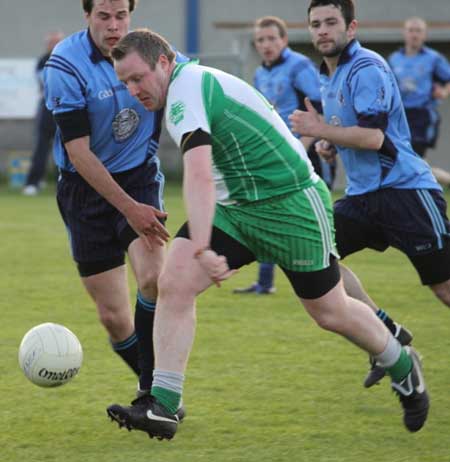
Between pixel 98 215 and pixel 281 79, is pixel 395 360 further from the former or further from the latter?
pixel 281 79

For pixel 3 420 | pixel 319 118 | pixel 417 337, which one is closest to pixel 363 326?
pixel 319 118

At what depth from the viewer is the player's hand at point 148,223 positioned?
5523 mm

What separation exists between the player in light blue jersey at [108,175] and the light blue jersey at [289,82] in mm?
4150

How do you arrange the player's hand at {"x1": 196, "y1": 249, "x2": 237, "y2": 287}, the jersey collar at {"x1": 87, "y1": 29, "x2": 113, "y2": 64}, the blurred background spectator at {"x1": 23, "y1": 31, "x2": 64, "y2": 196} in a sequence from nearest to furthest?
the player's hand at {"x1": 196, "y1": 249, "x2": 237, "y2": 287} < the jersey collar at {"x1": 87, "y1": 29, "x2": 113, "y2": 64} < the blurred background spectator at {"x1": 23, "y1": 31, "x2": 64, "y2": 196}

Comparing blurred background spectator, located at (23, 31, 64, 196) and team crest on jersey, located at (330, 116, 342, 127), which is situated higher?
team crest on jersey, located at (330, 116, 342, 127)

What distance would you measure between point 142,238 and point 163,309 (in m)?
0.65

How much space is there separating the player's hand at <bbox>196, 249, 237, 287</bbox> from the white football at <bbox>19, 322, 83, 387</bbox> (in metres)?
1.18

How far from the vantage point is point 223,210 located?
17.3ft

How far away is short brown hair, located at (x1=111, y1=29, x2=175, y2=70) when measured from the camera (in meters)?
4.91

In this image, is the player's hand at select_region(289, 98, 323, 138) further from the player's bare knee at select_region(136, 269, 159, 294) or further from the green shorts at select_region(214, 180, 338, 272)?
the player's bare knee at select_region(136, 269, 159, 294)

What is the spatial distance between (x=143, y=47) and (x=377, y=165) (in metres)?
1.80

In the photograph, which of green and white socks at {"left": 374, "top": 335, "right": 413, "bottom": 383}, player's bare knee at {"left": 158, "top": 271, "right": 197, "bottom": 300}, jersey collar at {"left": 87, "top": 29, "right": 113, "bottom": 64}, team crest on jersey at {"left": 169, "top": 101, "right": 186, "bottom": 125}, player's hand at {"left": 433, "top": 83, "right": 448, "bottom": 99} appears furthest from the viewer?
player's hand at {"left": 433, "top": 83, "right": 448, "bottom": 99}

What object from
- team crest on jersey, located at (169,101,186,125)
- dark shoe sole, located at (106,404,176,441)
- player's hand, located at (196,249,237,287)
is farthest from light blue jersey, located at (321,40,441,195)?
dark shoe sole, located at (106,404,176,441)

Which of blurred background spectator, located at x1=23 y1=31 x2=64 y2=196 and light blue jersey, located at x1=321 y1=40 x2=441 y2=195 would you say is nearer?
light blue jersey, located at x1=321 y1=40 x2=441 y2=195
